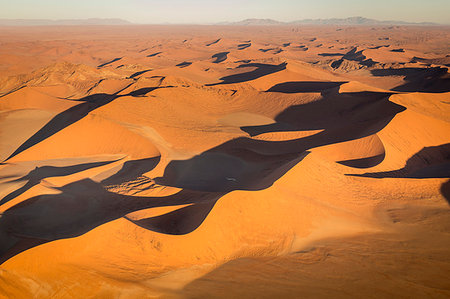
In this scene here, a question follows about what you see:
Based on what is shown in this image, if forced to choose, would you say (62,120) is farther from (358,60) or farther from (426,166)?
(358,60)

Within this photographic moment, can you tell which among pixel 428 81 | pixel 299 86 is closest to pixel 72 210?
pixel 299 86

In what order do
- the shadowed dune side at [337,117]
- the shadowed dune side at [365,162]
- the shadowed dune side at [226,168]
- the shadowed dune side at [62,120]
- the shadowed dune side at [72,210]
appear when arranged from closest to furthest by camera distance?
the shadowed dune side at [72,210] → the shadowed dune side at [226,168] → the shadowed dune side at [365,162] → the shadowed dune side at [337,117] → the shadowed dune side at [62,120]

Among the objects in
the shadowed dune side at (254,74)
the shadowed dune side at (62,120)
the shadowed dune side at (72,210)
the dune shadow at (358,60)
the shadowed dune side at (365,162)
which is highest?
the dune shadow at (358,60)

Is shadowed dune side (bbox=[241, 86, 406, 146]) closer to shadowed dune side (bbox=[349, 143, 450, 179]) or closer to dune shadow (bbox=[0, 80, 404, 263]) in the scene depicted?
dune shadow (bbox=[0, 80, 404, 263])

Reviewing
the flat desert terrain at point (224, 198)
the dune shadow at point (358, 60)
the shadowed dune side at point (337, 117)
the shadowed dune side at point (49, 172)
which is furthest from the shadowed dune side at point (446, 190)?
the dune shadow at point (358, 60)

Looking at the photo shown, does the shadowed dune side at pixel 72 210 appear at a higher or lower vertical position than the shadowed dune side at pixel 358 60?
lower

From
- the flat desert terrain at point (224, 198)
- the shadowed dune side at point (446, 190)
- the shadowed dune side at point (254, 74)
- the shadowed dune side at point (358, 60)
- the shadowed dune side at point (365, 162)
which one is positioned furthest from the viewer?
the shadowed dune side at point (358, 60)

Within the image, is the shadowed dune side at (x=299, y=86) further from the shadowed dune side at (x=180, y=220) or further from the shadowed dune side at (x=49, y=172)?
the shadowed dune side at (x=180, y=220)
